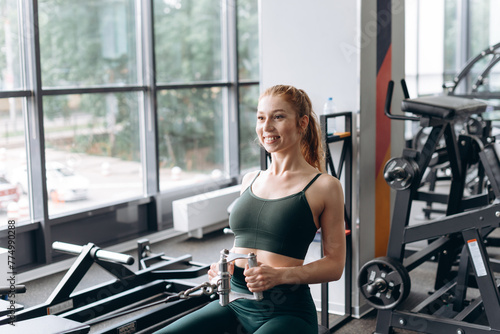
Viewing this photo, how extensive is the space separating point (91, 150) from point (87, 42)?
2.68 ft

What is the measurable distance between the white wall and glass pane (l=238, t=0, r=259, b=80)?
255cm

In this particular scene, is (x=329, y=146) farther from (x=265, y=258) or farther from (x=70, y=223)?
(x=70, y=223)

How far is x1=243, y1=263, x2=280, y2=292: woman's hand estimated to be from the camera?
5.17 ft

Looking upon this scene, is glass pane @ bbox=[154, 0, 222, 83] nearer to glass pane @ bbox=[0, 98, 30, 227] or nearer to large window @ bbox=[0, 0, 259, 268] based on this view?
large window @ bbox=[0, 0, 259, 268]

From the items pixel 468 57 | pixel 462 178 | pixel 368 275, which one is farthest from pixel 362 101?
pixel 468 57

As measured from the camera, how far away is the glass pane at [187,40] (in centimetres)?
493

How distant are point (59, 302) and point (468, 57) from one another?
8.01 meters

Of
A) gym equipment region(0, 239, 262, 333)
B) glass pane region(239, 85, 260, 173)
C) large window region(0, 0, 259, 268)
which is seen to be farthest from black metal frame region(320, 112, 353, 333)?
glass pane region(239, 85, 260, 173)

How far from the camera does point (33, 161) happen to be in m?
4.00

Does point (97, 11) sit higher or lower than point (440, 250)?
higher

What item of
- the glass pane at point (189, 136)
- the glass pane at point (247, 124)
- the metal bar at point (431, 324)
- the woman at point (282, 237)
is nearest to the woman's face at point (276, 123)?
the woman at point (282, 237)

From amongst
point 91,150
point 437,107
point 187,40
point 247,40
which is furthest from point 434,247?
point 247,40

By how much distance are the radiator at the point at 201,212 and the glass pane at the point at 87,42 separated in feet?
3.64

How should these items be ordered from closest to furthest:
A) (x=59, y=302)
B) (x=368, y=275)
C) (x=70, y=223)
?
1. (x=59, y=302)
2. (x=368, y=275)
3. (x=70, y=223)
